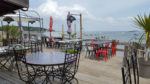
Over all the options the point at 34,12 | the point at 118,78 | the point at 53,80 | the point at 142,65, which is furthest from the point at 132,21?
the point at 34,12

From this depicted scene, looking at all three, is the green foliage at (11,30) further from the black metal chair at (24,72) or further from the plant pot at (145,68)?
the plant pot at (145,68)

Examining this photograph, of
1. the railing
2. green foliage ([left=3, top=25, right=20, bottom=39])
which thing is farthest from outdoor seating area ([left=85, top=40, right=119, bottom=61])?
green foliage ([left=3, top=25, right=20, bottom=39])

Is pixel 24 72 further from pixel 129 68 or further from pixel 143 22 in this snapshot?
pixel 143 22

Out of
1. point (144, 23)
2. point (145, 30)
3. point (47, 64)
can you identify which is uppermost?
point (144, 23)

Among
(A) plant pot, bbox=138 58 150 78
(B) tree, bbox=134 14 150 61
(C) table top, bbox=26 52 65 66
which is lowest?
(A) plant pot, bbox=138 58 150 78

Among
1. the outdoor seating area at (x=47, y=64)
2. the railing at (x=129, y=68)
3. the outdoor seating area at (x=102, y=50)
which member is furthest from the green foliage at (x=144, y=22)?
the outdoor seating area at (x=102, y=50)

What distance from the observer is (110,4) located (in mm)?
7738

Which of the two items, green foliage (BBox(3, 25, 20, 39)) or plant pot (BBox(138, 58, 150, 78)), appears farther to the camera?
green foliage (BBox(3, 25, 20, 39))

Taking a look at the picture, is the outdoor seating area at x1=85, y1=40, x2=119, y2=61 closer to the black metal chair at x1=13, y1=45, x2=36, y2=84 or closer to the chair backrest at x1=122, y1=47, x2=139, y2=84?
the black metal chair at x1=13, y1=45, x2=36, y2=84

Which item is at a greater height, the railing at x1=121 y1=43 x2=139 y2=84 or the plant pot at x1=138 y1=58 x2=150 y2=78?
the railing at x1=121 y1=43 x2=139 y2=84

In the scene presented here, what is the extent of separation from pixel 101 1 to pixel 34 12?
4614 millimetres

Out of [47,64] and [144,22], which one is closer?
[47,64]

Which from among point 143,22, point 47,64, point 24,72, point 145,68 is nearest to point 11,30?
point 24,72

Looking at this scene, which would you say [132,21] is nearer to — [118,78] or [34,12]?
[118,78]
